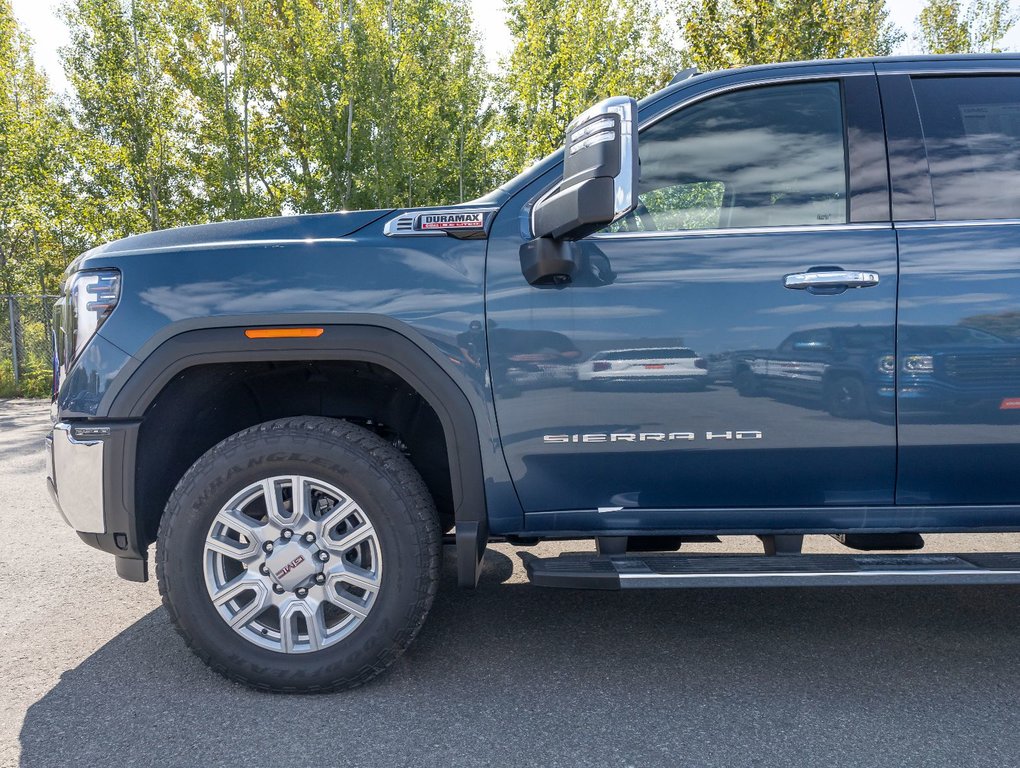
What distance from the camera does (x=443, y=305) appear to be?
2744 mm

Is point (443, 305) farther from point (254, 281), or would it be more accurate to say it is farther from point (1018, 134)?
point (1018, 134)

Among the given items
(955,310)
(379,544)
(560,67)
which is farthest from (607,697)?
(560,67)

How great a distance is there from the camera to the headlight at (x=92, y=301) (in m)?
2.83

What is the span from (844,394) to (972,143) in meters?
1.06

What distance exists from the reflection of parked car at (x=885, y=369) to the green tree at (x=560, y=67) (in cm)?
1468

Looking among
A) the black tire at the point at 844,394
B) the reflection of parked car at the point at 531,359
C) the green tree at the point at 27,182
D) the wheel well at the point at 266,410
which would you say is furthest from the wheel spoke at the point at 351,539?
the green tree at the point at 27,182

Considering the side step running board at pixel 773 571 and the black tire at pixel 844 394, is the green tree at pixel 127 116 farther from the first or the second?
the black tire at pixel 844 394

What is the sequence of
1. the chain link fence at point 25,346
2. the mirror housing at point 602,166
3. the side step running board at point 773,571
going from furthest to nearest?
the chain link fence at point 25,346 < the side step running board at point 773,571 < the mirror housing at point 602,166

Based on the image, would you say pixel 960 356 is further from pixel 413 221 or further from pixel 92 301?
pixel 92 301

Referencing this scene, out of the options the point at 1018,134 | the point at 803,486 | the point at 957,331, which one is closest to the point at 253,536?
the point at 803,486

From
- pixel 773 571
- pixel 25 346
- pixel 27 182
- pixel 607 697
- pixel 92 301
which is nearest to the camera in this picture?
→ pixel 773 571

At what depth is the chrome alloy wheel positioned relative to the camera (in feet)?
9.08

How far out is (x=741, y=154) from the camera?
2924mm

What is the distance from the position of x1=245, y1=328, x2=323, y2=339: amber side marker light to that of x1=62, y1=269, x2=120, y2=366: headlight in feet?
Result: 1.65
